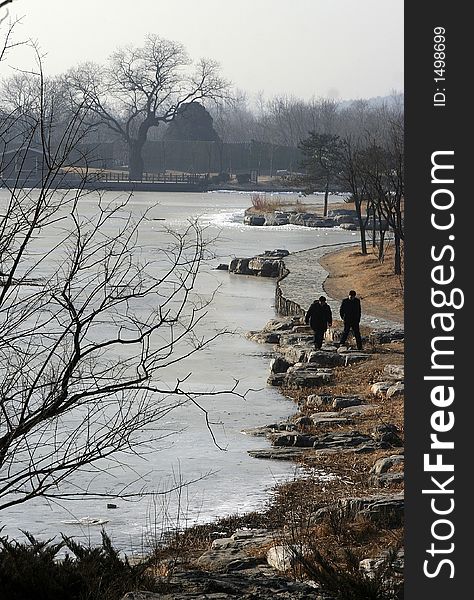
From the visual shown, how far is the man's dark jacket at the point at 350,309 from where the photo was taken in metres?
22.3

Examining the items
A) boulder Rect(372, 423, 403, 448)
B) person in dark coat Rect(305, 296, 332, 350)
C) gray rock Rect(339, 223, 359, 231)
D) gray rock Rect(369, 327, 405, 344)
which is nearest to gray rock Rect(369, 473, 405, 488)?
boulder Rect(372, 423, 403, 448)

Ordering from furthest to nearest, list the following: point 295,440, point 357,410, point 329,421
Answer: point 357,410, point 329,421, point 295,440

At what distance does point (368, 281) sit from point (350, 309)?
14.1 m

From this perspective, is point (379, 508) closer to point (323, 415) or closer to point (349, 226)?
point (323, 415)

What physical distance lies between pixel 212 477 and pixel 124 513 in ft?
6.26

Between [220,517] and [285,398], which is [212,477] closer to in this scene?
[220,517]

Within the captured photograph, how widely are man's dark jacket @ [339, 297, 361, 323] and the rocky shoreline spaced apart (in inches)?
30.8

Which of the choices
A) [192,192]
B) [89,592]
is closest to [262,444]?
[89,592]

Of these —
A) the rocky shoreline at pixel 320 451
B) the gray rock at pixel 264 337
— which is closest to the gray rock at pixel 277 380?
the rocky shoreline at pixel 320 451

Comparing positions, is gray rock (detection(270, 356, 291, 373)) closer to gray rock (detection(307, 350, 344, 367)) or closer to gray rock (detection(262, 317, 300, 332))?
gray rock (detection(307, 350, 344, 367))

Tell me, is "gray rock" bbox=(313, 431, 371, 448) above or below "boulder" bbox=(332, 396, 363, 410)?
above

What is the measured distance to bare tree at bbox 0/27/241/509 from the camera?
287 inches

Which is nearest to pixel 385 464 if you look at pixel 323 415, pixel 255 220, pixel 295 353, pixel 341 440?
pixel 341 440

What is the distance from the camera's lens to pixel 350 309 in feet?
73.5
